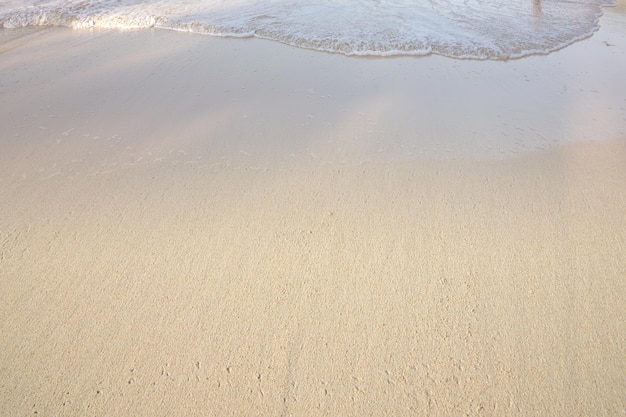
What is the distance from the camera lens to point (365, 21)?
565 centimetres

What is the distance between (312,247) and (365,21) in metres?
4.70

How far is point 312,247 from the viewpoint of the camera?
2.12m

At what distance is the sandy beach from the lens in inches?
60.4

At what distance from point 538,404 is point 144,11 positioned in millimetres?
7201

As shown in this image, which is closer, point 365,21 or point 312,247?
point 312,247

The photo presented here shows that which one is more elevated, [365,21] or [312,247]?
[365,21]

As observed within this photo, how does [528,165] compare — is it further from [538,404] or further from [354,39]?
[354,39]

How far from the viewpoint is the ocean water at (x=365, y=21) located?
4766 millimetres

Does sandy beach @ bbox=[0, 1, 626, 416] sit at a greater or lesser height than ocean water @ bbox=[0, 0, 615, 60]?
lesser

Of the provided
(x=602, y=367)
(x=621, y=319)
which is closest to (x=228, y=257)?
(x=602, y=367)

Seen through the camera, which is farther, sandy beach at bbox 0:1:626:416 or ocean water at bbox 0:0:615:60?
ocean water at bbox 0:0:615:60

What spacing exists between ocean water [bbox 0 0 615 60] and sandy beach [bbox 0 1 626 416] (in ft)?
3.97

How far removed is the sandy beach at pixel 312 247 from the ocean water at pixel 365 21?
1210 mm

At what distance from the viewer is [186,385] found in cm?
152
